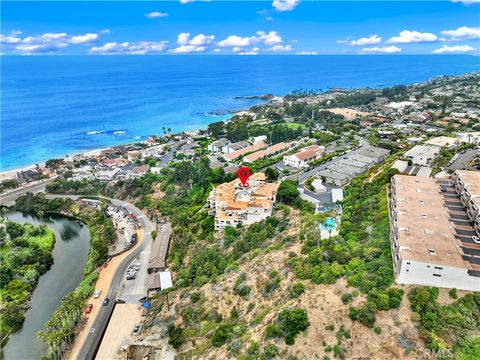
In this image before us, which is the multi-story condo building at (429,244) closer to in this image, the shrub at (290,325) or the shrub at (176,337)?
the shrub at (290,325)

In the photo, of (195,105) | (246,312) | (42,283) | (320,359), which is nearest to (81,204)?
(42,283)

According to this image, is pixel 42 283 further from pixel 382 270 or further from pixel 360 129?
pixel 360 129

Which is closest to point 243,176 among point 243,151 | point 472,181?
point 243,151

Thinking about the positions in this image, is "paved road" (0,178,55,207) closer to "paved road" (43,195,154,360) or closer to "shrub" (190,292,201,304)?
"paved road" (43,195,154,360)

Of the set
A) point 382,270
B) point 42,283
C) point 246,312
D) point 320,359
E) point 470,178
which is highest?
point 470,178

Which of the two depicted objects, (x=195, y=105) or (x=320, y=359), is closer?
(x=320, y=359)

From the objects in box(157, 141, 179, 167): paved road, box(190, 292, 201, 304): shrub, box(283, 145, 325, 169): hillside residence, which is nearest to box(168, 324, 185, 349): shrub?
box(190, 292, 201, 304): shrub

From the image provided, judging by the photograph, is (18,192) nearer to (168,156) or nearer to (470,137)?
(168,156)
